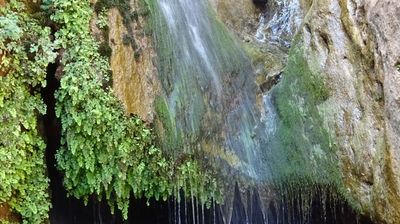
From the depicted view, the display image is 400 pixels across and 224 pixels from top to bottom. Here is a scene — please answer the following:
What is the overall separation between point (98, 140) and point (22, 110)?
2.90ft

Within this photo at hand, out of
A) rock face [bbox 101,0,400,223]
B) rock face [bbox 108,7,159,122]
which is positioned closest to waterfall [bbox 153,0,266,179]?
rock face [bbox 108,7,159,122]

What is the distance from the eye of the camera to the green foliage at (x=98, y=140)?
5.32 metres

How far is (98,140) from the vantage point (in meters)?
5.36

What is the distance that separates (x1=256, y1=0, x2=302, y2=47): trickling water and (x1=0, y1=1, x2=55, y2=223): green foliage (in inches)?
151

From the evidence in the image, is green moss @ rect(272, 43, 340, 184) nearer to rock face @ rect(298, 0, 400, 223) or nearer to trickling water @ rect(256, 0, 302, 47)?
rock face @ rect(298, 0, 400, 223)

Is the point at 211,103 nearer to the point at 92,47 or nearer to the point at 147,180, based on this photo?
the point at 147,180

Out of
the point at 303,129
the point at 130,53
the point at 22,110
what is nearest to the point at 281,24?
the point at 303,129

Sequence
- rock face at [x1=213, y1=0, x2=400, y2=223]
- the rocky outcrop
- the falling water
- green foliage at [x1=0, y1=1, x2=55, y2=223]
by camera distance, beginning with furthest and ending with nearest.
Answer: the falling water
the rocky outcrop
green foliage at [x1=0, y1=1, x2=55, y2=223]
rock face at [x1=213, y1=0, x2=400, y2=223]

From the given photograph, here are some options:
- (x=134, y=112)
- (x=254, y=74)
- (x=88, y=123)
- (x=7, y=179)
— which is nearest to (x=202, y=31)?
(x=254, y=74)

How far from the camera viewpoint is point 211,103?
20.5 ft

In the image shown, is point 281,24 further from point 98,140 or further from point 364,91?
point 98,140

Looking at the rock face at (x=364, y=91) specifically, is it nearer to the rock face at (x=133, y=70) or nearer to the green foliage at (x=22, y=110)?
the rock face at (x=133, y=70)

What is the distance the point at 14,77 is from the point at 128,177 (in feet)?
5.60

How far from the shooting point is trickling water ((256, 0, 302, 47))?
25.9 ft
